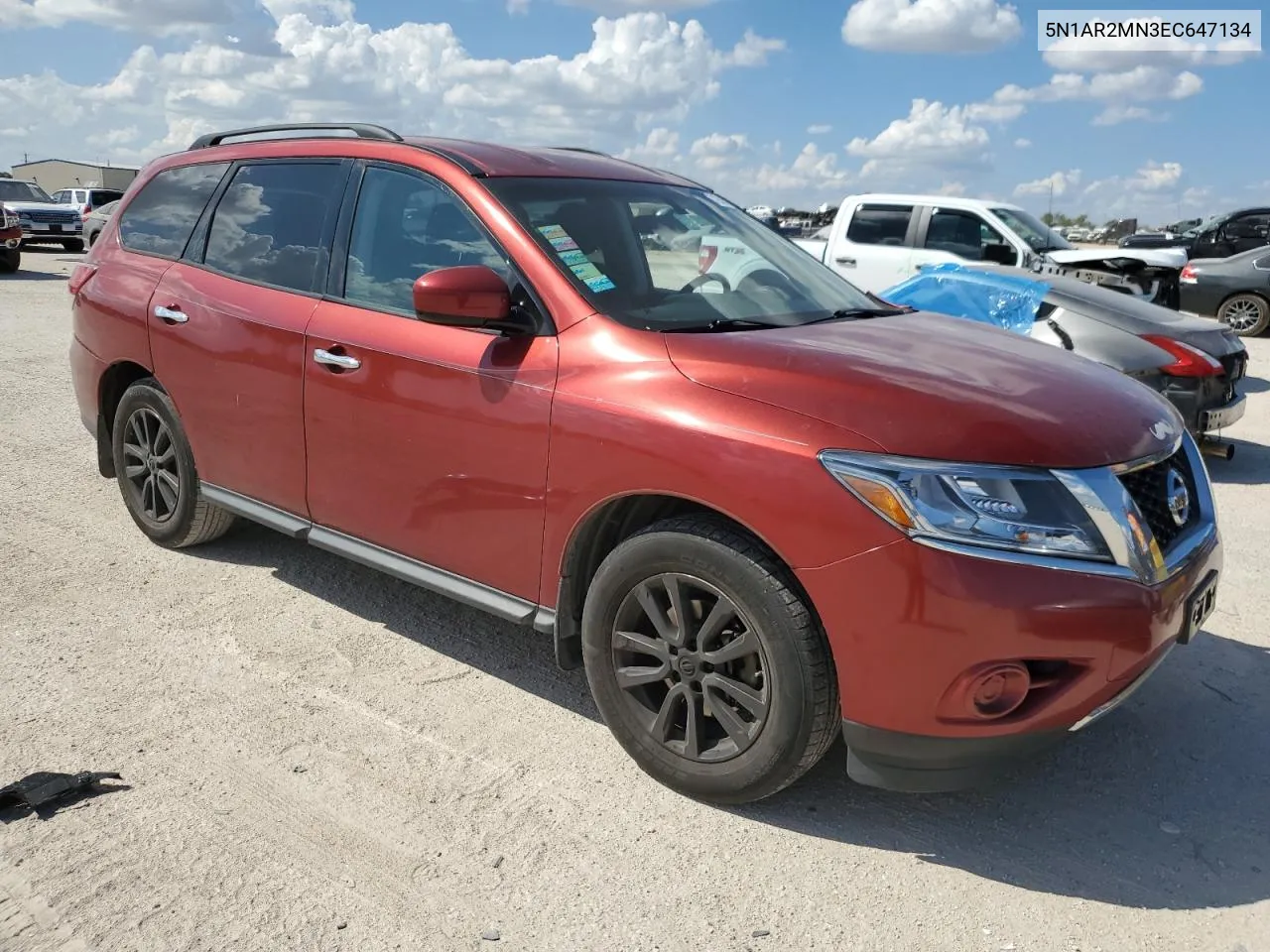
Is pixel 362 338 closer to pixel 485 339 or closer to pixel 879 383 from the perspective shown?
pixel 485 339

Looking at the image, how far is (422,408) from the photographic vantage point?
3.46 meters

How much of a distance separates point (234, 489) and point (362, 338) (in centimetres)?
113

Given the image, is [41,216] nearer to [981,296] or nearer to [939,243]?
[939,243]

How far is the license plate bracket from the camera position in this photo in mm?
2867

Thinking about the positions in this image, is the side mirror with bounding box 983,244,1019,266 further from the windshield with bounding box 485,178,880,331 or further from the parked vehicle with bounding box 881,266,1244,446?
the windshield with bounding box 485,178,880,331

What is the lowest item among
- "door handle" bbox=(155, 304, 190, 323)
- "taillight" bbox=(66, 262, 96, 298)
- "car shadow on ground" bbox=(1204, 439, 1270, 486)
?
"car shadow on ground" bbox=(1204, 439, 1270, 486)

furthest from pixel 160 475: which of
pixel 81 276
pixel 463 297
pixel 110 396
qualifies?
pixel 463 297

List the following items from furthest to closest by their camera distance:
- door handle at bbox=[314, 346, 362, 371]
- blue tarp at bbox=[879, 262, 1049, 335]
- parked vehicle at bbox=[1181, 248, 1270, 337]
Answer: parked vehicle at bbox=[1181, 248, 1270, 337] → blue tarp at bbox=[879, 262, 1049, 335] → door handle at bbox=[314, 346, 362, 371]

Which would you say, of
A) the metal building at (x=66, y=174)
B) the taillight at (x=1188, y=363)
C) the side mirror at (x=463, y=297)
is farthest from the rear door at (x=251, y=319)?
the metal building at (x=66, y=174)

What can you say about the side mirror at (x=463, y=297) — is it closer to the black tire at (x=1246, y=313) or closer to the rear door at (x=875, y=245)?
the rear door at (x=875, y=245)

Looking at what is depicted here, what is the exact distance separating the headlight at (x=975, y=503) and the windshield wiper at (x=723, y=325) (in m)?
0.78

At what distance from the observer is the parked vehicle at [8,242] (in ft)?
61.1

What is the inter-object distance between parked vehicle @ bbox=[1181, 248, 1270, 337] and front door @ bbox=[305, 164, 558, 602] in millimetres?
12809

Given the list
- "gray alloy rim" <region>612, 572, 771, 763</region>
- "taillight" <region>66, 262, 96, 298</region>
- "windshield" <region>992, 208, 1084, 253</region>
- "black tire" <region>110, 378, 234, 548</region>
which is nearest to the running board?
"black tire" <region>110, 378, 234, 548</region>
